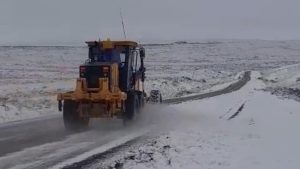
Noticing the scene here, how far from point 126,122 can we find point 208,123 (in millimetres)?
3101

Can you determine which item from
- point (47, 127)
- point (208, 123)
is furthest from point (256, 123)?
point (47, 127)

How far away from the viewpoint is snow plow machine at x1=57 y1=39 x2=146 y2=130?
59.9 feet

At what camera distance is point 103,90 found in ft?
59.8

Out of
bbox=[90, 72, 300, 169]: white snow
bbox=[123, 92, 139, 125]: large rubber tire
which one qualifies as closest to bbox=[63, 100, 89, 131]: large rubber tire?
bbox=[123, 92, 139, 125]: large rubber tire

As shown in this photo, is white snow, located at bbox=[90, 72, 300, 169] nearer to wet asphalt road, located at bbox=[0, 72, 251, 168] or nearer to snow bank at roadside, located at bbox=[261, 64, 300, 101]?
wet asphalt road, located at bbox=[0, 72, 251, 168]

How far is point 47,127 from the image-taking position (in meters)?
19.1

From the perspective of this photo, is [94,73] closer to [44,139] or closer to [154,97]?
[44,139]

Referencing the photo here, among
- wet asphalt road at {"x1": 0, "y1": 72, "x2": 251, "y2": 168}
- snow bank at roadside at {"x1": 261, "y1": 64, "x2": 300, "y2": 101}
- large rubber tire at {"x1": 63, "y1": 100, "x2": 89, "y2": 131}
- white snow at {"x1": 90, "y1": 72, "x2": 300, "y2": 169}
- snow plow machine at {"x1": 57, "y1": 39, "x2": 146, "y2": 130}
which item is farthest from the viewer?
snow bank at roadside at {"x1": 261, "y1": 64, "x2": 300, "y2": 101}

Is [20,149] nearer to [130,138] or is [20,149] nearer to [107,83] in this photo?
[130,138]

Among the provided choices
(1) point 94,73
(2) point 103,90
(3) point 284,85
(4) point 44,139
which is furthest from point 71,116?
(3) point 284,85

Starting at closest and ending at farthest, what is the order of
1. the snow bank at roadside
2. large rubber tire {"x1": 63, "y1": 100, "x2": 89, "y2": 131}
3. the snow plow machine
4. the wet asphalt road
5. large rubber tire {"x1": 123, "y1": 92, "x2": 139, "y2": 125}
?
the wet asphalt road, the snow plow machine, large rubber tire {"x1": 63, "y1": 100, "x2": 89, "y2": 131}, large rubber tire {"x1": 123, "y1": 92, "x2": 139, "y2": 125}, the snow bank at roadside

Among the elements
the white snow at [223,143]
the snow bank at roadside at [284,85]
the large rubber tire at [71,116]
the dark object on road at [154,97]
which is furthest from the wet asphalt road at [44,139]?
the snow bank at roadside at [284,85]

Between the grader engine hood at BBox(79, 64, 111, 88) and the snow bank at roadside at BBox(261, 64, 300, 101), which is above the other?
the grader engine hood at BBox(79, 64, 111, 88)

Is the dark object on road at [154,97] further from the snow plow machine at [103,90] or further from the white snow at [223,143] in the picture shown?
the snow plow machine at [103,90]
